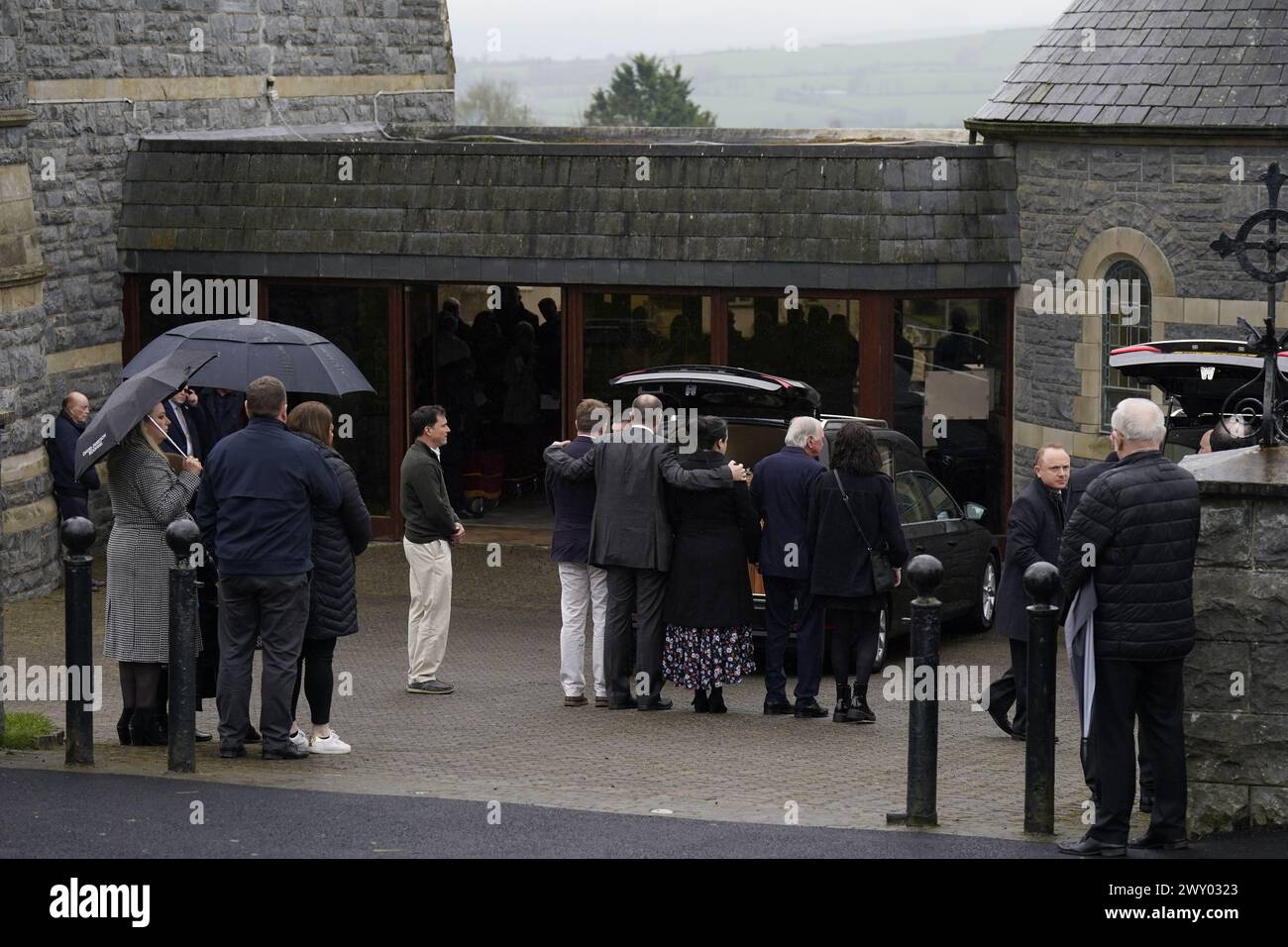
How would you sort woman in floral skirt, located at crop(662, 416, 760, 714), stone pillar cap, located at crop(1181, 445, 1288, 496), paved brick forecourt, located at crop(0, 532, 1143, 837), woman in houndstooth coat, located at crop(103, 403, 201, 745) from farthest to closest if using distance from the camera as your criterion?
woman in floral skirt, located at crop(662, 416, 760, 714), woman in houndstooth coat, located at crop(103, 403, 201, 745), paved brick forecourt, located at crop(0, 532, 1143, 837), stone pillar cap, located at crop(1181, 445, 1288, 496)

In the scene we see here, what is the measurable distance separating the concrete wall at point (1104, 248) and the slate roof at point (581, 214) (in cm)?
38

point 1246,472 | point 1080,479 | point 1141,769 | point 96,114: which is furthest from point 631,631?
point 96,114

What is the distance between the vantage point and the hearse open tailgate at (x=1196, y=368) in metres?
13.5

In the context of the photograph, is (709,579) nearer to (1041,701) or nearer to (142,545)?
(142,545)

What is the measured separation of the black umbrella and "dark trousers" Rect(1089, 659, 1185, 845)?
16.1ft

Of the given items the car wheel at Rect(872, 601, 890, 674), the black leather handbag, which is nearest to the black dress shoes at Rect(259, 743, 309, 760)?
the black leather handbag

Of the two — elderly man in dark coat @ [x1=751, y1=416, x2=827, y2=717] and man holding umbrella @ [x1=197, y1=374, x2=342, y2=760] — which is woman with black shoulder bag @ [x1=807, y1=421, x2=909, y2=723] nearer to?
elderly man in dark coat @ [x1=751, y1=416, x2=827, y2=717]

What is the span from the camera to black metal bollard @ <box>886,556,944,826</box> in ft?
28.1

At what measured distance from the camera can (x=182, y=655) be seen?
9.48 metres

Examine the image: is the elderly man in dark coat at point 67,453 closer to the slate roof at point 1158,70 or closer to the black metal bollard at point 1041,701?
the slate roof at point 1158,70

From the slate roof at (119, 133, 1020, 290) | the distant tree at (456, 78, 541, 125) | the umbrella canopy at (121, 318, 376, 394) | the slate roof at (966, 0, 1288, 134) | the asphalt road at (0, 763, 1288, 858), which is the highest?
the distant tree at (456, 78, 541, 125)

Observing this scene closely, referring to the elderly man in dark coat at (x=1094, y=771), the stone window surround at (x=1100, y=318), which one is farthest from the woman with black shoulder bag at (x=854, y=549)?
the stone window surround at (x=1100, y=318)
